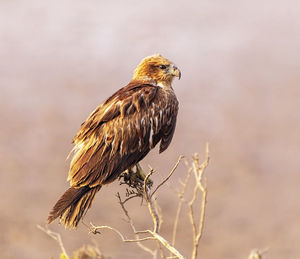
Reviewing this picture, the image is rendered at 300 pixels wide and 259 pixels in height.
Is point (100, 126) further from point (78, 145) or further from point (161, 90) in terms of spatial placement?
point (161, 90)

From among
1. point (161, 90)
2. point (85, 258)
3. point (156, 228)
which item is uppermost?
point (161, 90)

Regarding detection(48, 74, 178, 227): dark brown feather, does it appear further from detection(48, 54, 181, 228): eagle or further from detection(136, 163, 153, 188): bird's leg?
detection(136, 163, 153, 188): bird's leg

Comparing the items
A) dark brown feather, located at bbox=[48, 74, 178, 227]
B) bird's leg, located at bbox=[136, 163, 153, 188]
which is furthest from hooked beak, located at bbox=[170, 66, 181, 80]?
bird's leg, located at bbox=[136, 163, 153, 188]

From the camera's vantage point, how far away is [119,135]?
5.75 m

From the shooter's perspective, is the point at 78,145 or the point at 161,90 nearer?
the point at 78,145

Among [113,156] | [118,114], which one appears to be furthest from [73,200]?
[118,114]

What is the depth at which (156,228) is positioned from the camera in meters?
4.65

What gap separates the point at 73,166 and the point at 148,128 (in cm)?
94

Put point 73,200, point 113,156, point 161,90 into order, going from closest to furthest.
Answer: point 73,200 < point 113,156 < point 161,90

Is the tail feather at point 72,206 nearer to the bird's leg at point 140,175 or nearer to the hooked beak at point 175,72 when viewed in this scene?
the bird's leg at point 140,175

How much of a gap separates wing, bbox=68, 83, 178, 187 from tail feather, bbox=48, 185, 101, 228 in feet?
0.34

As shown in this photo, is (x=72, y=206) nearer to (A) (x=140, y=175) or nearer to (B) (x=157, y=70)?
(A) (x=140, y=175)

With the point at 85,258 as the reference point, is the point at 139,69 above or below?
above

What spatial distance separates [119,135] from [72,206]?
0.94 m
